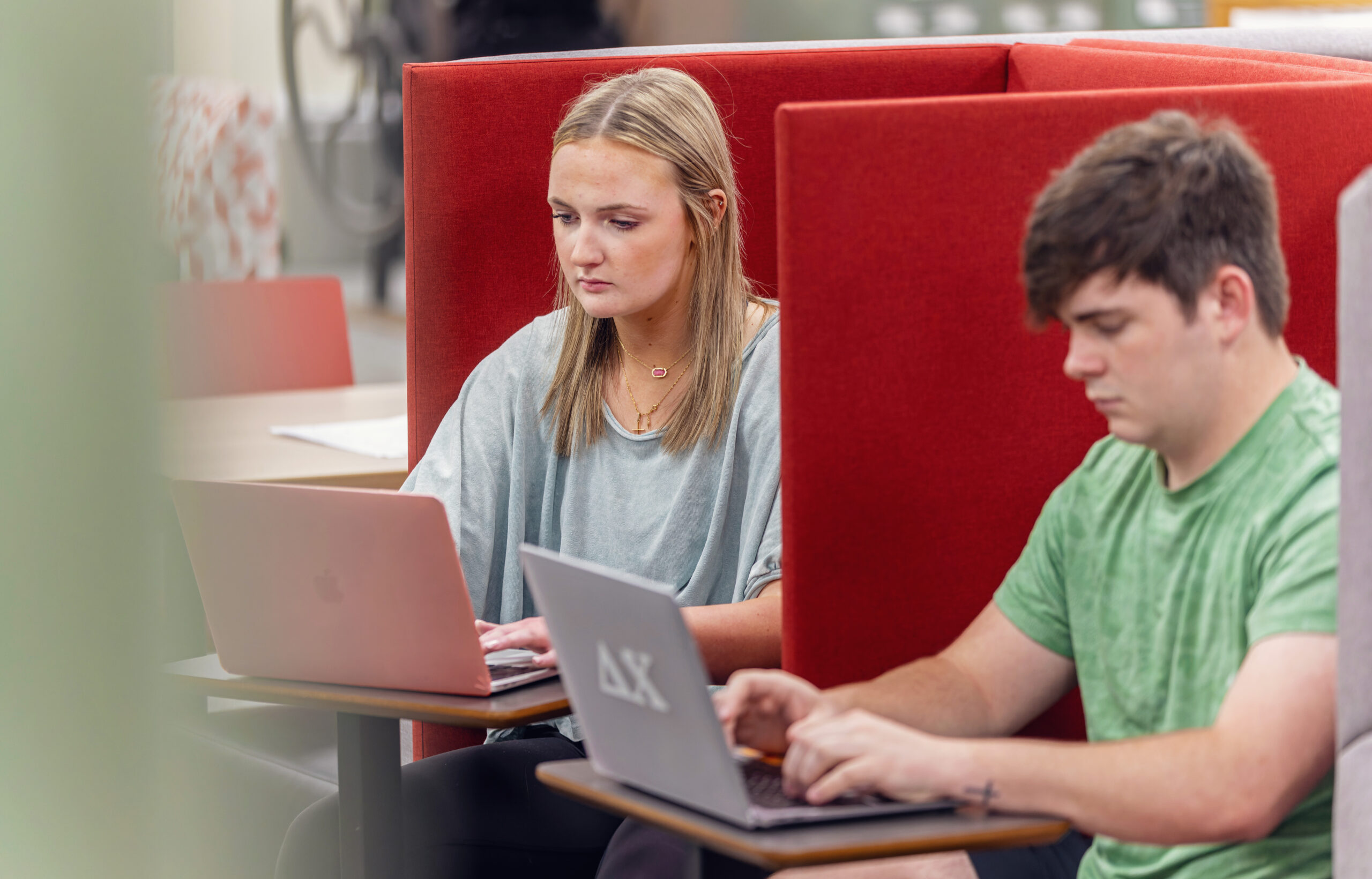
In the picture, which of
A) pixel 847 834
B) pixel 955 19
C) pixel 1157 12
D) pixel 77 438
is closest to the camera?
pixel 77 438

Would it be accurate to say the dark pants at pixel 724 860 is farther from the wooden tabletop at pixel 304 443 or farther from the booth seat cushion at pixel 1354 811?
Answer: the wooden tabletop at pixel 304 443

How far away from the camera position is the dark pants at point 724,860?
1.13 meters

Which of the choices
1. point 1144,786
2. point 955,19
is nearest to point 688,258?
point 1144,786

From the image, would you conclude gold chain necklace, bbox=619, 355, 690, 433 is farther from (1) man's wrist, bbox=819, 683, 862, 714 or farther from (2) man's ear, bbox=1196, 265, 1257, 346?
(2) man's ear, bbox=1196, 265, 1257, 346

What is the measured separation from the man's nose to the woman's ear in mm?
634

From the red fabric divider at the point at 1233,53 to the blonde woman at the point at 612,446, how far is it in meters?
0.57

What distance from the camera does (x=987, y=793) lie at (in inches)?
34.0

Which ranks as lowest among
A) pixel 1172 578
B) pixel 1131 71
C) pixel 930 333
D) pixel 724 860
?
pixel 724 860

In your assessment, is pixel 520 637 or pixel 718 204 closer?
pixel 520 637

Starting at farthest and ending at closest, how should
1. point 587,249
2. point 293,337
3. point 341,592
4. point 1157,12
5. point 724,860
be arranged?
point 1157,12 → point 293,337 → point 587,249 → point 341,592 → point 724,860

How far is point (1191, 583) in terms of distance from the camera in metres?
0.96

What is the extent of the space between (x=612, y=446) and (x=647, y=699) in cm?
69

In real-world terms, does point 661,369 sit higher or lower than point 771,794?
higher

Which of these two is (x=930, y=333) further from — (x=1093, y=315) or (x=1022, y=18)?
(x=1022, y=18)
